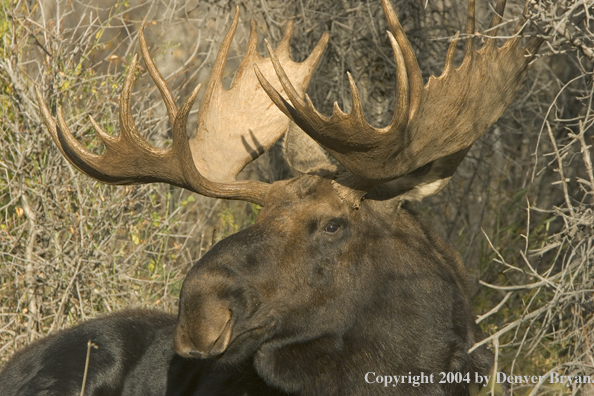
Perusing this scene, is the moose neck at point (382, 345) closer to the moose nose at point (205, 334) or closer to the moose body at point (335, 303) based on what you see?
the moose body at point (335, 303)

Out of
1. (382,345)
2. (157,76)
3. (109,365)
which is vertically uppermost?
(157,76)

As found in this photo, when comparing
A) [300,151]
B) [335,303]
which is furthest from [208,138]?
[335,303]

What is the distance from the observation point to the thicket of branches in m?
5.57

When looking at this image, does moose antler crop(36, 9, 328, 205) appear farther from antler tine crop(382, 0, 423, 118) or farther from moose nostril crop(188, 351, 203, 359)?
moose nostril crop(188, 351, 203, 359)

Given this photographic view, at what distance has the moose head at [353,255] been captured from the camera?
3.52 metres

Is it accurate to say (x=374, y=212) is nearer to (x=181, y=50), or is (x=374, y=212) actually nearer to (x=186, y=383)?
(x=186, y=383)

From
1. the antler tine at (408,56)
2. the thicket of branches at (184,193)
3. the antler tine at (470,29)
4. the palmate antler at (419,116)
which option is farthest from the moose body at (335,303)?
the antler tine at (470,29)

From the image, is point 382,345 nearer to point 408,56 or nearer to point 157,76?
point 408,56

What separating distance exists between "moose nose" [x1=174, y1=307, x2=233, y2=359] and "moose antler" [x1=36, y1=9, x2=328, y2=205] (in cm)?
93

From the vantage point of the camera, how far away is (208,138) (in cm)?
480

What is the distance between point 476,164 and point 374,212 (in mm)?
3478

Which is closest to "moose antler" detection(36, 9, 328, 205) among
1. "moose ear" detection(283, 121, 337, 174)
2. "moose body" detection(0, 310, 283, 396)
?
"moose ear" detection(283, 121, 337, 174)

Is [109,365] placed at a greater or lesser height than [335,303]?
lesser

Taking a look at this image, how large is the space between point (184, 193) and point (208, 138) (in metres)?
3.08
